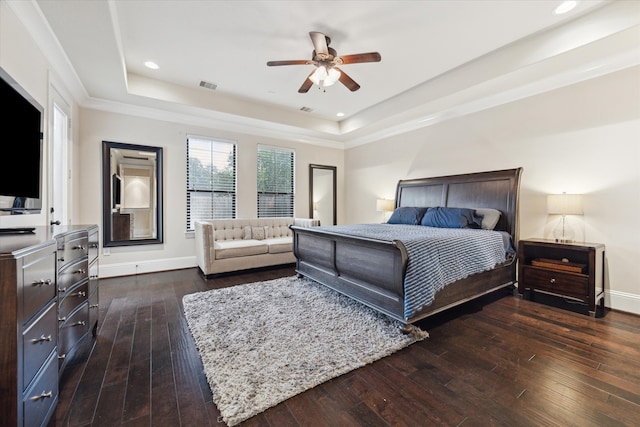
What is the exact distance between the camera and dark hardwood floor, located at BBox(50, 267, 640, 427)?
1.41 metres

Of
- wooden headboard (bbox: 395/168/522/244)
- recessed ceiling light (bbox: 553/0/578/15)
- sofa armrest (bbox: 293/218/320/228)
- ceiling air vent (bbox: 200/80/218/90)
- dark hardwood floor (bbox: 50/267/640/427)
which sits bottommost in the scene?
dark hardwood floor (bbox: 50/267/640/427)

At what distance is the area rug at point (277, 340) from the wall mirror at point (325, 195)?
352 centimetres

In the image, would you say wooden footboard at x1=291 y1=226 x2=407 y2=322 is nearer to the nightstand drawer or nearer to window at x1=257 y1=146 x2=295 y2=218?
the nightstand drawer

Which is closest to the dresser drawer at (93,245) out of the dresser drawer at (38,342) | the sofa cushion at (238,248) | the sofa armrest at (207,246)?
the dresser drawer at (38,342)

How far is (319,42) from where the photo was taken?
2.74 metres

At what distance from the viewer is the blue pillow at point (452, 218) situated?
145 inches

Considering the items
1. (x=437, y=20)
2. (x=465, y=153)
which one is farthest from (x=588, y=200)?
(x=437, y=20)

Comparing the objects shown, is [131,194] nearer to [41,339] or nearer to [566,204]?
[41,339]

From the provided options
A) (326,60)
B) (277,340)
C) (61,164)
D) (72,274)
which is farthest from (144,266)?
(326,60)

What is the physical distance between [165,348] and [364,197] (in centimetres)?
505

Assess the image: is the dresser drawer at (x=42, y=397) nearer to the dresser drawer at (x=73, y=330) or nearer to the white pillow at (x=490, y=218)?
the dresser drawer at (x=73, y=330)

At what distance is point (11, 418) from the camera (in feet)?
3.18

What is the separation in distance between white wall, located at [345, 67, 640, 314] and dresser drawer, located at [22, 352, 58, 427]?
15.7ft

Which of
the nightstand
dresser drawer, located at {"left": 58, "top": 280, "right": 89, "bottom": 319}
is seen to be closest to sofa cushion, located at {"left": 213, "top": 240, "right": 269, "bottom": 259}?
dresser drawer, located at {"left": 58, "top": 280, "right": 89, "bottom": 319}
